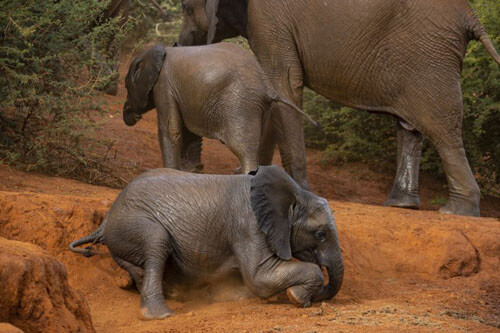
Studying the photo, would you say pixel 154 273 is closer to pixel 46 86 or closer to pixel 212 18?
pixel 46 86

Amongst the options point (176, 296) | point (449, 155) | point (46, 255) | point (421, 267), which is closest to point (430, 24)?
point (449, 155)

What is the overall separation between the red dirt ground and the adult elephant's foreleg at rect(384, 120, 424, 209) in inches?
25.6

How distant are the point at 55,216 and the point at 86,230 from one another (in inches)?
10.3

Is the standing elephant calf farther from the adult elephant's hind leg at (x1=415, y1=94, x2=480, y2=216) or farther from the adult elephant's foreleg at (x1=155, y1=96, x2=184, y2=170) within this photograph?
the adult elephant's hind leg at (x1=415, y1=94, x2=480, y2=216)

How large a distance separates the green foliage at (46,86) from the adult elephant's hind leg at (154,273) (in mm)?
2749

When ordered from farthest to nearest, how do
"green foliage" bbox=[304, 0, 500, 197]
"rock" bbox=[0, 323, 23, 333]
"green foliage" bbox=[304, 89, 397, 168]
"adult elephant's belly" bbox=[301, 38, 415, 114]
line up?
"green foliage" bbox=[304, 89, 397, 168] → "green foliage" bbox=[304, 0, 500, 197] → "adult elephant's belly" bbox=[301, 38, 415, 114] → "rock" bbox=[0, 323, 23, 333]

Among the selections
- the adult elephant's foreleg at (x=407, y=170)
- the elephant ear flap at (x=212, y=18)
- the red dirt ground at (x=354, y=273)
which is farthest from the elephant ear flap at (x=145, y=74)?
the adult elephant's foreleg at (x=407, y=170)

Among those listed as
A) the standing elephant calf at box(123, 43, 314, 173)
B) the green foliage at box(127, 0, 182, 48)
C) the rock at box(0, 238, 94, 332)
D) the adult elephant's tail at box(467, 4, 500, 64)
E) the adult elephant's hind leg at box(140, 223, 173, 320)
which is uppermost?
the adult elephant's tail at box(467, 4, 500, 64)

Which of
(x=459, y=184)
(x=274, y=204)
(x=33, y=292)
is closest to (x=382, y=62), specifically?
(x=459, y=184)

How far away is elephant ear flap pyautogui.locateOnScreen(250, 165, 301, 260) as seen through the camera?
5785 millimetres

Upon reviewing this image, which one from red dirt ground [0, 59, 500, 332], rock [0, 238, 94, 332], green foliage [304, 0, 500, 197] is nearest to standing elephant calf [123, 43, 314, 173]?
red dirt ground [0, 59, 500, 332]

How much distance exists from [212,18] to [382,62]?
200 cm

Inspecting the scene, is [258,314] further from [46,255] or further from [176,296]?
[46,255]

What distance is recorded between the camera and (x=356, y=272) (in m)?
7.00
